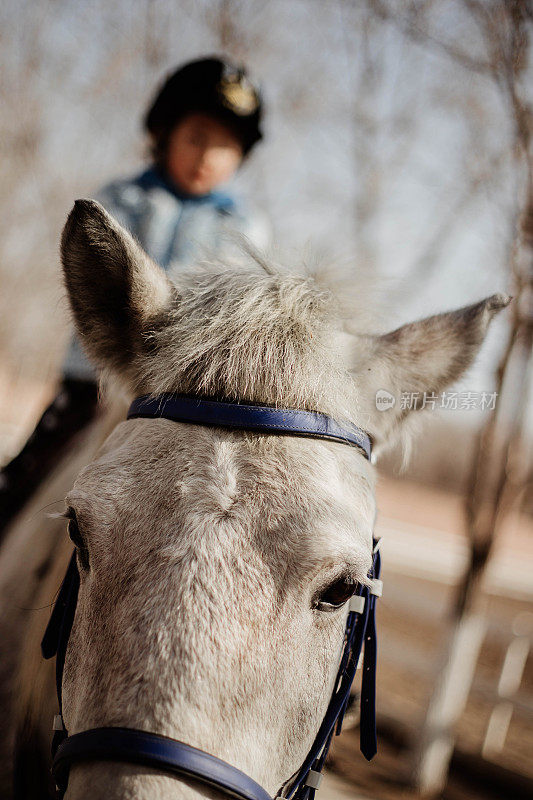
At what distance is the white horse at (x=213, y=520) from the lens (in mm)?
1353

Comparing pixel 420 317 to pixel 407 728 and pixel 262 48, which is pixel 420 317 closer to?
pixel 407 728

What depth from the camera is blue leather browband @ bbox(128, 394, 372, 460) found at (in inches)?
64.7

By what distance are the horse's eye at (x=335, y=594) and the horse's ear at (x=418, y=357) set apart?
0.58 m

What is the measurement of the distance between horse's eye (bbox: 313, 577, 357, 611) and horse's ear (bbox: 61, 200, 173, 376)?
3.03 feet

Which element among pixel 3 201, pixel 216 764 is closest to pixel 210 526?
pixel 216 764

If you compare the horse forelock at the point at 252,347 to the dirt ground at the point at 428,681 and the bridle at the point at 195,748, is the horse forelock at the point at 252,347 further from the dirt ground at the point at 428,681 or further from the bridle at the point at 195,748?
the dirt ground at the point at 428,681

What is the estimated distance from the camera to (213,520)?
1.44 meters

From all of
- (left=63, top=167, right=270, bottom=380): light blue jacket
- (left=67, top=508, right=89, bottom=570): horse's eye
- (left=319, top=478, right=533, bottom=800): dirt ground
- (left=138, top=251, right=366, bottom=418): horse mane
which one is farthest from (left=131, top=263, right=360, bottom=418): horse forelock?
(left=63, top=167, right=270, bottom=380): light blue jacket

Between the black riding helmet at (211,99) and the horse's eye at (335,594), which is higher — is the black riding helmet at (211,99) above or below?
above

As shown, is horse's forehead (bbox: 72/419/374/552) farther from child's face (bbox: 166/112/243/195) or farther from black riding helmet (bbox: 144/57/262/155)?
black riding helmet (bbox: 144/57/262/155)

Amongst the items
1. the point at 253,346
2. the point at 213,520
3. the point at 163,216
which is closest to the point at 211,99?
the point at 163,216

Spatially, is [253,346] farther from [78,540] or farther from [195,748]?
[195,748]

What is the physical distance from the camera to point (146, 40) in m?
10.6

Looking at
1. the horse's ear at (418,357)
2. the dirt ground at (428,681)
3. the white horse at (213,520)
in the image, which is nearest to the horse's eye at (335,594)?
the white horse at (213,520)
